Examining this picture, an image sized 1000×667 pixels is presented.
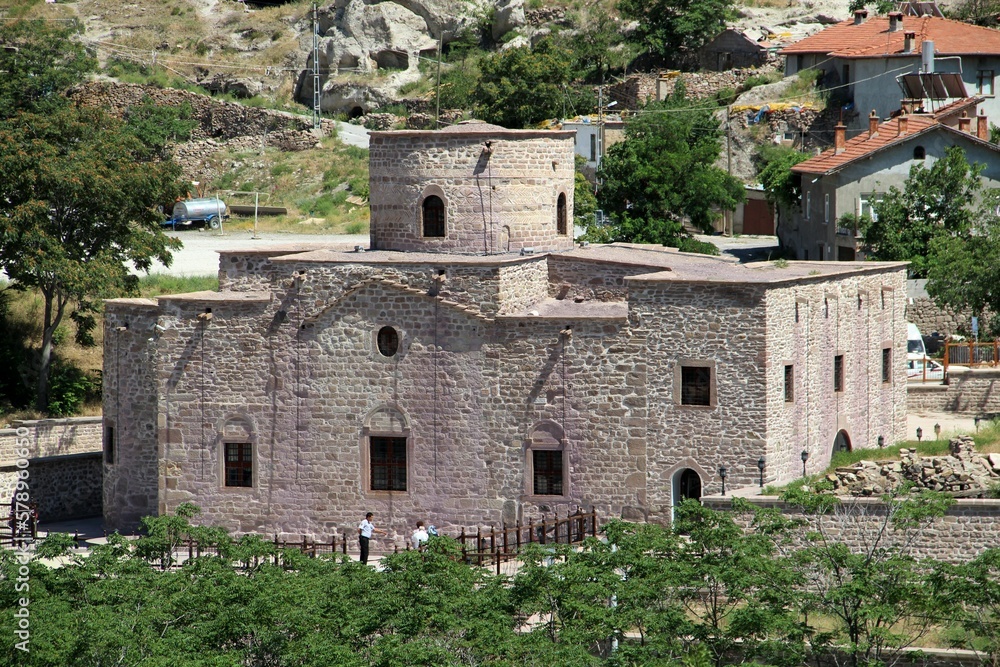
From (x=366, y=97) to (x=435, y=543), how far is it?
47.4 m

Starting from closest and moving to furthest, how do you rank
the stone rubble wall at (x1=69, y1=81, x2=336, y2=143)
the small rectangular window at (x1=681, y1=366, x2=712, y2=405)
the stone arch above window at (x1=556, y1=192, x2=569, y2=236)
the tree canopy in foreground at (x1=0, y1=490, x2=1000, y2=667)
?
the tree canopy in foreground at (x1=0, y1=490, x2=1000, y2=667), the small rectangular window at (x1=681, y1=366, x2=712, y2=405), the stone arch above window at (x1=556, y1=192, x2=569, y2=236), the stone rubble wall at (x1=69, y1=81, x2=336, y2=143)

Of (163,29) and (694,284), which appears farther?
(163,29)

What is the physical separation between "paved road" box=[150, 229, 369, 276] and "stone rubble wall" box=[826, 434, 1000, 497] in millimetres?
25040

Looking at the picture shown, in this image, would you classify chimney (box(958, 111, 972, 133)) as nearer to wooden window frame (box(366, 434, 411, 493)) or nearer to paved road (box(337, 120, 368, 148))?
paved road (box(337, 120, 368, 148))

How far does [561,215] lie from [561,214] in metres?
0.02

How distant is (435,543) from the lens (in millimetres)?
30547

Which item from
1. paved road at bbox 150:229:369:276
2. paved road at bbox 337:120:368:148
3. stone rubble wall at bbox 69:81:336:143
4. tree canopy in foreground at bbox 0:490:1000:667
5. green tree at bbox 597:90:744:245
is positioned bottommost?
tree canopy in foreground at bbox 0:490:1000:667

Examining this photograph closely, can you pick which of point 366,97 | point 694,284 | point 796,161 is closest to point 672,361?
point 694,284

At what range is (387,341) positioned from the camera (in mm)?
35625

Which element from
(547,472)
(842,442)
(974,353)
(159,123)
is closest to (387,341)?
(547,472)

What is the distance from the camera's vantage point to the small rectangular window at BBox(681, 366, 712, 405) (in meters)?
33.8

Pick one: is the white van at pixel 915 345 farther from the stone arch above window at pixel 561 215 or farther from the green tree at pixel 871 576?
the green tree at pixel 871 576

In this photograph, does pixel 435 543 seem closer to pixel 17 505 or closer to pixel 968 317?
pixel 17 505

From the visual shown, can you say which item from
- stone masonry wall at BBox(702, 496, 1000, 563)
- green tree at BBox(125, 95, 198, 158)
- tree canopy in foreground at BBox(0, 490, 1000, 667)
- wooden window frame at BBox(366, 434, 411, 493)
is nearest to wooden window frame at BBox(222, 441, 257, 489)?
wooden window frame at BBox(366, 434, 411, 493)
